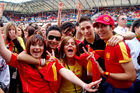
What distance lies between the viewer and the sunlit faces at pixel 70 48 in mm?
2186

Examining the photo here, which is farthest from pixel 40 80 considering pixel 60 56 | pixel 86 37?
pixel 86 37

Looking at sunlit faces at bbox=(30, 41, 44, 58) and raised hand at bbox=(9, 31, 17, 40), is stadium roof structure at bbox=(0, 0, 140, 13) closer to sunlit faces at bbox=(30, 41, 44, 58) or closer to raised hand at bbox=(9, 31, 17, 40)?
raised hand at bbox=(9, 31, 17, 40)

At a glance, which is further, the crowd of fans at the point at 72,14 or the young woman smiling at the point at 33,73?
the crowd of fans at the point at 72,14

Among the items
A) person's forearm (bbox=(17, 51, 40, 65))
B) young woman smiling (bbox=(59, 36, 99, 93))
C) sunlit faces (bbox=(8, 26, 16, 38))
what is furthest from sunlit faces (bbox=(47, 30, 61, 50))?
sunlit faces (bbox=(8, 26, 16, 38))

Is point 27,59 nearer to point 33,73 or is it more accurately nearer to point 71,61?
point 33,73

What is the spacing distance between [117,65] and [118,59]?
113 mm

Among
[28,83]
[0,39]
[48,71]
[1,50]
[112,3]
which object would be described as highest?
[112,3]

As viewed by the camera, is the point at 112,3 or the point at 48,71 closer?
the point at 48,71

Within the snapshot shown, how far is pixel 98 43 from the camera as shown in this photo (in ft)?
7.78

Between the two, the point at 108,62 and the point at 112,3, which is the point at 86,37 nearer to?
the point at 108,62

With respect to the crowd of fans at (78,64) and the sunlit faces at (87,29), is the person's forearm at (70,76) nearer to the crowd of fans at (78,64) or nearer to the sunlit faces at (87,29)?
the crowd of fans at (78,64)

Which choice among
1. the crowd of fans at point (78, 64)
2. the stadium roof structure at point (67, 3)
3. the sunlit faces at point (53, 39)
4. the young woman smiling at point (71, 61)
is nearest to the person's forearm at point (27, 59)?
the crowd of fans at point (78, 64)

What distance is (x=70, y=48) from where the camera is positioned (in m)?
2.20

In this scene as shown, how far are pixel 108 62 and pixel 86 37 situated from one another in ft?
2.83
